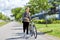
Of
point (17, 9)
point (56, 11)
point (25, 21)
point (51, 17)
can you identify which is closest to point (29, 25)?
point (25, 21)

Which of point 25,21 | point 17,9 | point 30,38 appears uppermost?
point 25,21

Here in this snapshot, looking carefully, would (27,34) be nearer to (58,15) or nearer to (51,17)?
(51,17)

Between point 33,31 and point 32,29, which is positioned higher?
point 32,29

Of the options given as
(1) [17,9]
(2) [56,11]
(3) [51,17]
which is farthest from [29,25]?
(1) [17,9]

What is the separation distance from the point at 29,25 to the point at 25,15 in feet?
2.39

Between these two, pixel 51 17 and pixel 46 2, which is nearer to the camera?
pixel 46 2

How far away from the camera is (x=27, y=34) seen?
13266 mm

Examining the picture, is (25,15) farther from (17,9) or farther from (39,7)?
(17,9)

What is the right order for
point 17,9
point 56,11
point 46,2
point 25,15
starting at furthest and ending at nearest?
point 17,9 → point 56,11 → point 46,2 → point 25,15

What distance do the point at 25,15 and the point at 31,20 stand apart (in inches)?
18.7

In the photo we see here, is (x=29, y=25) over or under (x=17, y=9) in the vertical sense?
over

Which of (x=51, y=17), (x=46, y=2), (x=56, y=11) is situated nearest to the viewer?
(x=46, y=2)

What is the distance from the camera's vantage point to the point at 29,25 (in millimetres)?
13211

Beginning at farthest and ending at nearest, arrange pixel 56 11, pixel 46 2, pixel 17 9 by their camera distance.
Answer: pixel 17 9 < pixel 56 11 < pixel 46 2
